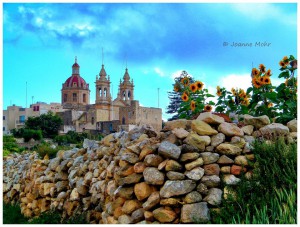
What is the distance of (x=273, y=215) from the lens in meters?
3.89

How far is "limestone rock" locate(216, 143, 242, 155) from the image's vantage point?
454cm

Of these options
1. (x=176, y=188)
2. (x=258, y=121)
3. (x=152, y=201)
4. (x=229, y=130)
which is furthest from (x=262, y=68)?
(x=152, y=201)

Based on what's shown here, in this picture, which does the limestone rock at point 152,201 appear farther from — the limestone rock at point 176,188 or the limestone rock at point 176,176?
the limestone rock at point 176,176

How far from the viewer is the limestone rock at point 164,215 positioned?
4191 millimetres

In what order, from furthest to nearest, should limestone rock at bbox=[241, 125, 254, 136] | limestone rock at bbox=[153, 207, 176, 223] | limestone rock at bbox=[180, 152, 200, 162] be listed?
limestone rock at bbox=[241, 125, 254, 136]
limestone rock at bbox=[180, 152, 200, 162]
limestone rock at bbox=[153, 207, 176, 223]

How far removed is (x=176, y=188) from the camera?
13.8 ft

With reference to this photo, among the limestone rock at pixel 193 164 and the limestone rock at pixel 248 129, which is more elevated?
the limestone rock at pixel 248 129

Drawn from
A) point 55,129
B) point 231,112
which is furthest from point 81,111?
point 231,112

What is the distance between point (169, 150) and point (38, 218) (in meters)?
2.55

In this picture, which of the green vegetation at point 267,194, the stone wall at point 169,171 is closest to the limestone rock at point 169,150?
the stone wall at point 169,171

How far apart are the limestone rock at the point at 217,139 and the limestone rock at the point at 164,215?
851 mm

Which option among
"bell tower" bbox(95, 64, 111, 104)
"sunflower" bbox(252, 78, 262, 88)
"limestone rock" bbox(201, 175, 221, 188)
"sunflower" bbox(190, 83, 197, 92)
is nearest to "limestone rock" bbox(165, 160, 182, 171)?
"limestone rock" bbox(201, 175, 221, 188)

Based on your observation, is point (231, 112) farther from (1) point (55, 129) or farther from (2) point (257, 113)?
(1) point (55, 129)

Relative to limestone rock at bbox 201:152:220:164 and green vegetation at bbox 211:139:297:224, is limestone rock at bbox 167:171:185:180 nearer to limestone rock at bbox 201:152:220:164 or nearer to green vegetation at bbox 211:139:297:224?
limestone rock at bbox 201:152:220:164
